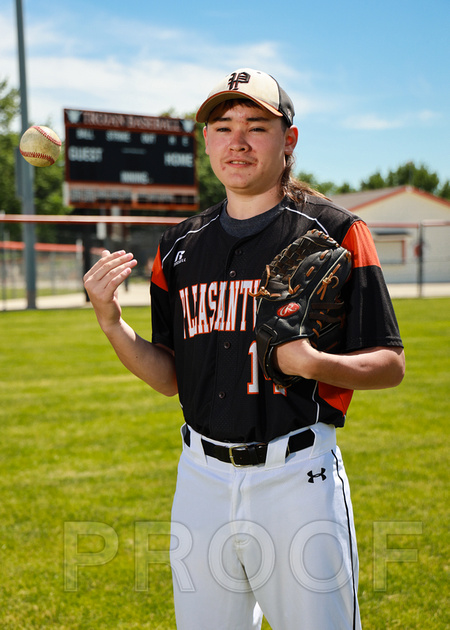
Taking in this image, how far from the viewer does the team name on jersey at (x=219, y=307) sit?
1.78 m

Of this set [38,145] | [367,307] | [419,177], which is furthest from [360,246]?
[419,177]

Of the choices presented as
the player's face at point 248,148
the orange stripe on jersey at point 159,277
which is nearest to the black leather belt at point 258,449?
the orange stripe on jersey at point 159,277

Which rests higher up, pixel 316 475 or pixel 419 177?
pixel 419 177

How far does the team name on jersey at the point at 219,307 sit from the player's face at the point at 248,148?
11.3 inches

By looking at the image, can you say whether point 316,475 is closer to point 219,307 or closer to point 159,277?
point 219,307

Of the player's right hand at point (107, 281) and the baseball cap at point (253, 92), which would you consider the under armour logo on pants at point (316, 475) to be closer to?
the player's right hand at point (107, 281)

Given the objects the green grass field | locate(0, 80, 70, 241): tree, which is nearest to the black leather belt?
the green grass field

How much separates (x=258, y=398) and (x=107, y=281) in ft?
1.87

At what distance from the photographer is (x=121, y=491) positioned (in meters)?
4.29

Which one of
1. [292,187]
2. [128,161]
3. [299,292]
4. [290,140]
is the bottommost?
[299,292]

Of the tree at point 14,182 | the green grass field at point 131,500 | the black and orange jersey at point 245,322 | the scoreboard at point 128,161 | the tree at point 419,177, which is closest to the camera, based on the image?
the black and orange jersey at point 245,322

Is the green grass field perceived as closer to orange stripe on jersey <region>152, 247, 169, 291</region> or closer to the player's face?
orange stripe on jersey <region>152, 247, 169, 291</region>

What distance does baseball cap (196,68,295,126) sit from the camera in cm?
172

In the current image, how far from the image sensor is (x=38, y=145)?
205cm
